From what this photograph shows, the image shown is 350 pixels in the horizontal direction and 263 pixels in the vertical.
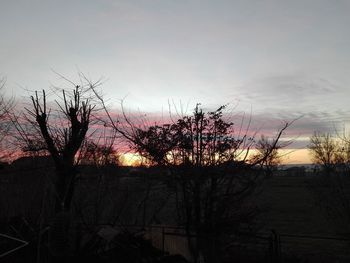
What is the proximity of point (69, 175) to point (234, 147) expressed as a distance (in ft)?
13.7

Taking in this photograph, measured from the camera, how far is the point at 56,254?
973cm

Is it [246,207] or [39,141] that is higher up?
[39,141]

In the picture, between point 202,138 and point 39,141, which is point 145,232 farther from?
point 39,141

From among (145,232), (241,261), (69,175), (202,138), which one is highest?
(202,138)

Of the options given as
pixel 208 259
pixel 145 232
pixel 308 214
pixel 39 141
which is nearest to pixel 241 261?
pixel 208 259

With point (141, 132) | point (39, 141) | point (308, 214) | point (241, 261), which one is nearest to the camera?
point (141, 132)

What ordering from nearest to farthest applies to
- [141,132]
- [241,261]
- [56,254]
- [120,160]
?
[56,254]
[141,132]
[241,261]
[120,160]

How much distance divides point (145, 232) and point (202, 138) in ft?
9.90

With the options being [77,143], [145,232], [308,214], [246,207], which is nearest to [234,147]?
[246,207]

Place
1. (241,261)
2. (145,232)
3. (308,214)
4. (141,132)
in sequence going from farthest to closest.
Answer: (308,214)
(241,261)
(145,232)
(141,132)

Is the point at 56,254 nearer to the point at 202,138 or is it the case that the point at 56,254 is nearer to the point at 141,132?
the point at 141,132

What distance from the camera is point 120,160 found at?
15.5 metres

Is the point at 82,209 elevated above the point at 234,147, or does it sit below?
below

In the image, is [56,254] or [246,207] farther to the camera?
[246,207]
